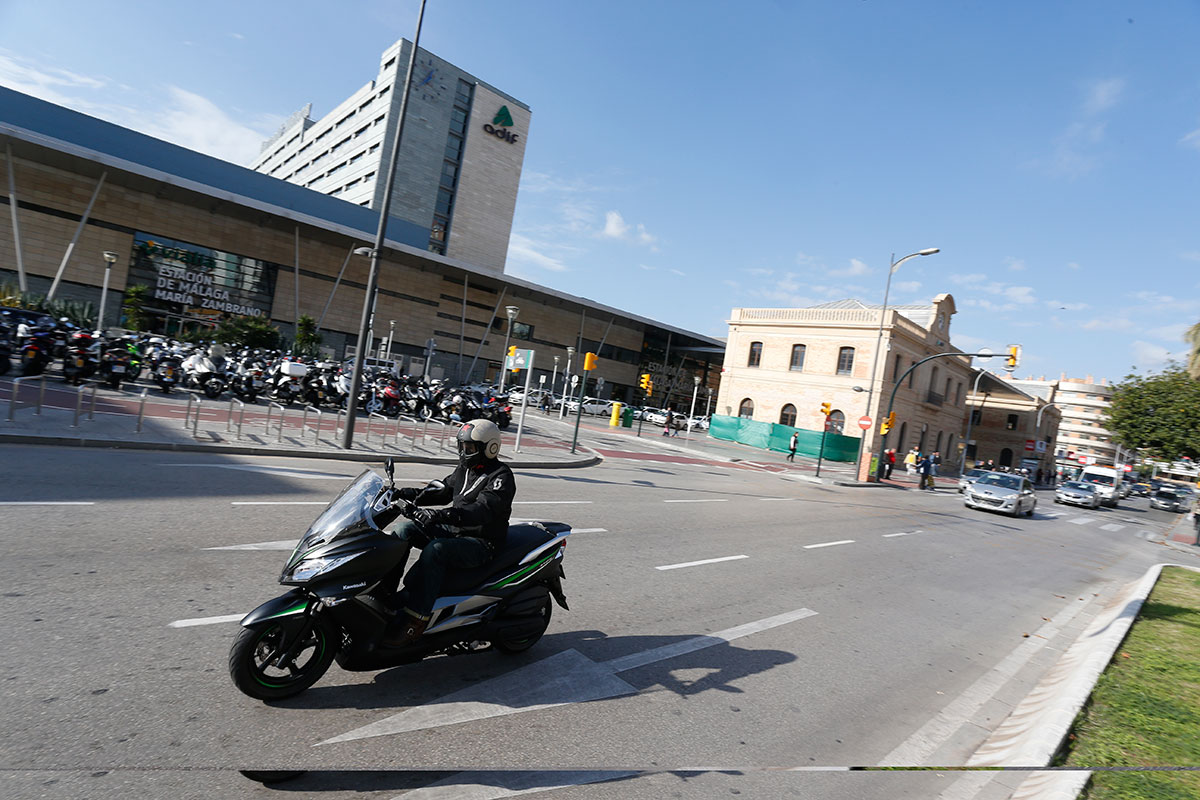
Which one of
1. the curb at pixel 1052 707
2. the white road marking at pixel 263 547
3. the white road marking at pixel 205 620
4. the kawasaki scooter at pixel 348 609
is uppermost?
the kawasaki scooter at pixel 348 609

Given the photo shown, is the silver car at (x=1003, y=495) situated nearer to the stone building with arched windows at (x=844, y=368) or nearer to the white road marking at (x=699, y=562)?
the stone building with arched windows at (x=844, y=368)

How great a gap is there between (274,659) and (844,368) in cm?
4653

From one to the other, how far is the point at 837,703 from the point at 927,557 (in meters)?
7.88

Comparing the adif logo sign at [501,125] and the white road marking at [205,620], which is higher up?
the adif logo sign at [501,125]

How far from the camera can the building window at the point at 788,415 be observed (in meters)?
47.9

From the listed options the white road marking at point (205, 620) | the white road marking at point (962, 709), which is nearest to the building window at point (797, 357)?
the white road marking at point (962, 709)

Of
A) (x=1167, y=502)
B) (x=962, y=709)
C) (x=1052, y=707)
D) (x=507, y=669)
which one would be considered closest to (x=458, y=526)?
(x=507, y=669)

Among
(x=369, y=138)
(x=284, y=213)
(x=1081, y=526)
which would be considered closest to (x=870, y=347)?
(x=1081, y=526)

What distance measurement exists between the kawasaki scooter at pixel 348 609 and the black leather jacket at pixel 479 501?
0.22 m

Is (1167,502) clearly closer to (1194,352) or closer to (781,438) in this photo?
(781,438)

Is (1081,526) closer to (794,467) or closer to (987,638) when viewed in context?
(794,467)

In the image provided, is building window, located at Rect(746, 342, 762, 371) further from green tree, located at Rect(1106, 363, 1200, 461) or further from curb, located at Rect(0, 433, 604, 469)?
curb, located at Rect(0, 433, 604, 469)

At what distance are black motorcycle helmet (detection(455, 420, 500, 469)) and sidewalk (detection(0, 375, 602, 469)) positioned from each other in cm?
902

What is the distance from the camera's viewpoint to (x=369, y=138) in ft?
204
